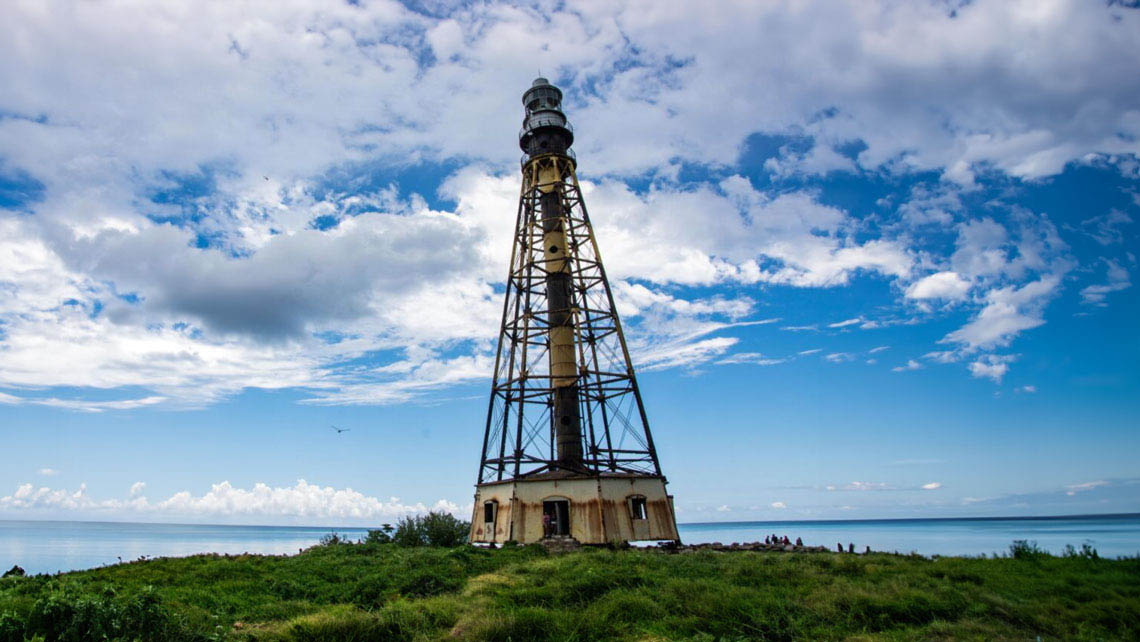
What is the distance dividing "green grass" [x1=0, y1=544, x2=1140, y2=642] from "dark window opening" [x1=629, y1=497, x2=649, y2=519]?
6626 mm

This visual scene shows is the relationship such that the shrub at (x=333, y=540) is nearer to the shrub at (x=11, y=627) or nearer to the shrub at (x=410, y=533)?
the shrub at (x=410, y=533)

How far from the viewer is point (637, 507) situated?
2655cm

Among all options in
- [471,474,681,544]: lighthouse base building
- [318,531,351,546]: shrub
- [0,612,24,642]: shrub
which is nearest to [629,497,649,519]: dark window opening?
[471,474,681,544]: lighthouse base building

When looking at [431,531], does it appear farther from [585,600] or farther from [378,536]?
[585,600]

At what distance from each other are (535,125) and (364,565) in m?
25.2

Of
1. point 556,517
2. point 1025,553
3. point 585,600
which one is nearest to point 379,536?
point 556,517

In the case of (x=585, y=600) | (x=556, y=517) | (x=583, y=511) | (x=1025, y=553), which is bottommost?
(x=1025, y=553)

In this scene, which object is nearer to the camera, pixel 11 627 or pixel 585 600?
pixel 11 627

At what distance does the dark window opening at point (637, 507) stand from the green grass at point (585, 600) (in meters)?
6.63

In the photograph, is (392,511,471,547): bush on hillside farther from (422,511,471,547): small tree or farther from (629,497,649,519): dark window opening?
(629,497,649,519): dark window opening

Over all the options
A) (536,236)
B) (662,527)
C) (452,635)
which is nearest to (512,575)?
(452,635)

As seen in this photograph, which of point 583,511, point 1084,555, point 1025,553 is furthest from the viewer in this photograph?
point 583,511

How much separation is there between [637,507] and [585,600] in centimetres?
1309

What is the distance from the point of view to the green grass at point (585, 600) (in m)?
11.2
